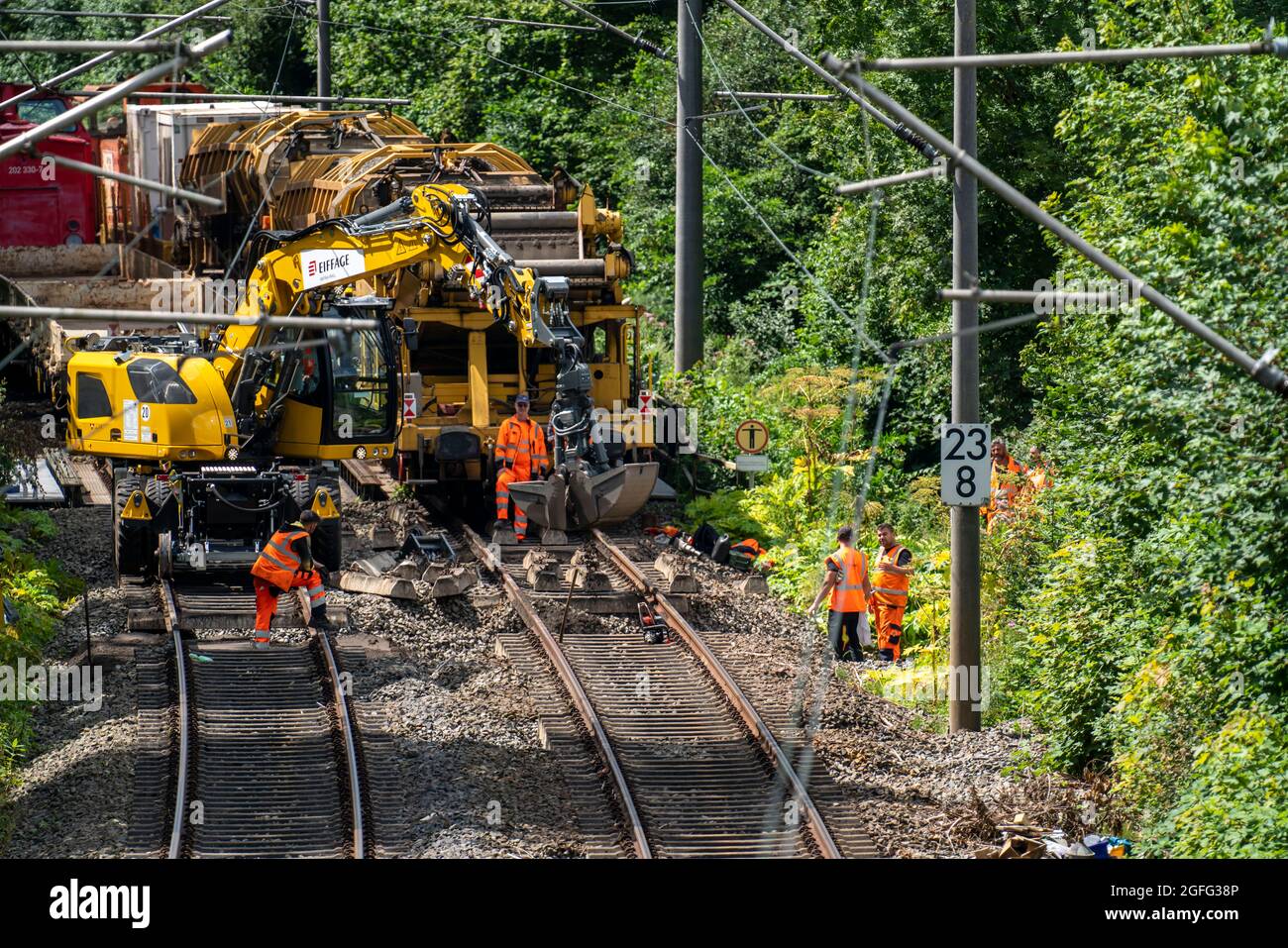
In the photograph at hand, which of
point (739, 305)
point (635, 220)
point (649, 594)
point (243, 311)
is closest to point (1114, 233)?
point (649, 594)

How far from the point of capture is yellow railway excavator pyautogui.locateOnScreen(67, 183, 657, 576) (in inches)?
755

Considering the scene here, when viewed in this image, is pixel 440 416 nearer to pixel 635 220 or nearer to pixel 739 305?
pixel 739 305

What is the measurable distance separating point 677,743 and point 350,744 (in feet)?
8.50

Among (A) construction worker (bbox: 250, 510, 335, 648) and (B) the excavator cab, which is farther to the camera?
(B) the excavator cab

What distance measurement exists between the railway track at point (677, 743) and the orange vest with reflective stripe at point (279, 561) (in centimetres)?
238

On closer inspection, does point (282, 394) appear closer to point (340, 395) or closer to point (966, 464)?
point (340, 395)

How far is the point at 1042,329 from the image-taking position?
17.5 metres

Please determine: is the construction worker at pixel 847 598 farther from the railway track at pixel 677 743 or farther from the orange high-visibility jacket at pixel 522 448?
the orange high-visibility jacket at pixel 522 448

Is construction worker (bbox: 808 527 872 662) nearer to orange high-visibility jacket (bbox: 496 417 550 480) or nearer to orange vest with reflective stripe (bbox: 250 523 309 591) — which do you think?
orange vest with reflective stripe (bbox: 250 523 309 591)

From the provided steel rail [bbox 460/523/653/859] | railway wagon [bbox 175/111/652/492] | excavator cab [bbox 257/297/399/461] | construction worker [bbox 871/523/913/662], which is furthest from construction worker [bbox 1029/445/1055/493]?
excavator cab [bbox 257/297/399/461]

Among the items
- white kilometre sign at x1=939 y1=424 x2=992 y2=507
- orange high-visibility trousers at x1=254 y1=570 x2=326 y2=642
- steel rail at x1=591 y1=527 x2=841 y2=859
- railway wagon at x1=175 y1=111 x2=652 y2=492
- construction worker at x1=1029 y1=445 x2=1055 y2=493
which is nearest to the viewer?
steel rail at x1=591 y1=527 x2=841 y2=859

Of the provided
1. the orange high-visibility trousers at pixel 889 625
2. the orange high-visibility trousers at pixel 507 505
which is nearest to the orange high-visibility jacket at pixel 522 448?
the orange high-visibility trousers at pixel 507 505

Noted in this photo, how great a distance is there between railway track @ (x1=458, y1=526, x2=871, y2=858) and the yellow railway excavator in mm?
2411

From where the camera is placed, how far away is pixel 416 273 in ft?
74.4
